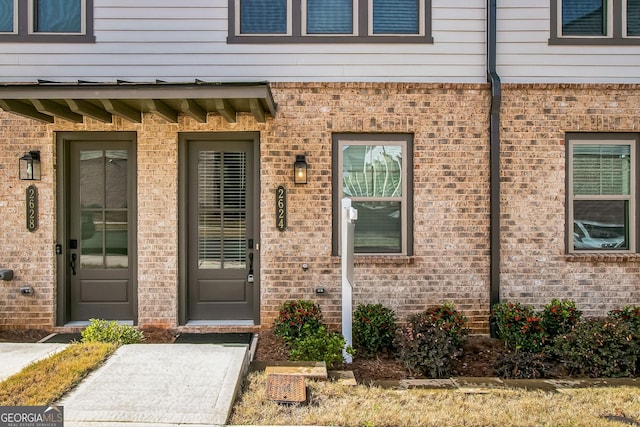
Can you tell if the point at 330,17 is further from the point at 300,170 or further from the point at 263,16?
the point at 300,170

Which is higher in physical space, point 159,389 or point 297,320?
point 297,320

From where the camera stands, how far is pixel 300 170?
18.7 ft

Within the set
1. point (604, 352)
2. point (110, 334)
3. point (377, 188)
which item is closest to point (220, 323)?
point (110, 334)

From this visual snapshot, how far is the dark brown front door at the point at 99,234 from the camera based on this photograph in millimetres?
5988

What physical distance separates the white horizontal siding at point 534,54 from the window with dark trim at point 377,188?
1.54 m

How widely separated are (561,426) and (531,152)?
3516 mm

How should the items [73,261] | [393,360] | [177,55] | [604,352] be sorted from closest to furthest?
[604,352] < [393,360] < [177,55] < [73,261]

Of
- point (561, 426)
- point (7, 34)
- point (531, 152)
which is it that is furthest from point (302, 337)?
point (7, 34)

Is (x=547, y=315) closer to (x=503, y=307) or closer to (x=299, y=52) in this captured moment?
(x=503, y=307)

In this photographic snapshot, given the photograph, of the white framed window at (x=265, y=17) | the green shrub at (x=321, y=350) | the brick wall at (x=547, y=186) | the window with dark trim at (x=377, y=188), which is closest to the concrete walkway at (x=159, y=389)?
the green shrub at (x=321, y=350)

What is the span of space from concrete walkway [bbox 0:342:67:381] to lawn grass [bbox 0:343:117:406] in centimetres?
15

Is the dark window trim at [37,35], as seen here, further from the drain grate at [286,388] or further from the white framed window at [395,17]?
the drain grate at [286,388]

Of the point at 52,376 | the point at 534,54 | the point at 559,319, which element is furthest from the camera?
the point at 534,54

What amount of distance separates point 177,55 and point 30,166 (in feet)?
7.08
